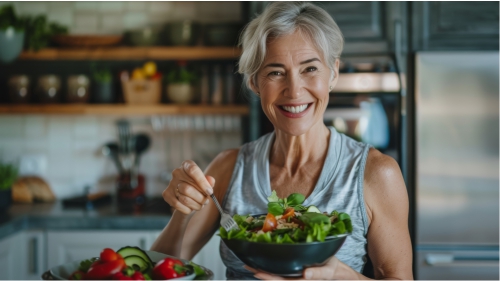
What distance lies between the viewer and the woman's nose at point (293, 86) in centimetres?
135

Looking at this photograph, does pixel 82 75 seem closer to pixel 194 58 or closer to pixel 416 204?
pixel 194 58

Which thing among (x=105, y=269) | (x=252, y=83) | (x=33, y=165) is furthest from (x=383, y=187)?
(x=33, y=165)

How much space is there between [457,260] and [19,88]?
265 centimetres

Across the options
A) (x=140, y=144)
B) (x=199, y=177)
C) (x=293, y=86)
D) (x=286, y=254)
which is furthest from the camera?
(x=140, y=144)

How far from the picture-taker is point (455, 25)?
2754mm

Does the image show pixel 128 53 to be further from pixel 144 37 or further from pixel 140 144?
pixel 140 144

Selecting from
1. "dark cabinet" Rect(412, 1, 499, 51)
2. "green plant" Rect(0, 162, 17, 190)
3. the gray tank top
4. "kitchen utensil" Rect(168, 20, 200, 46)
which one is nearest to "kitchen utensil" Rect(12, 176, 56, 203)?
"green plant" Rect(0, 162, 17, 190)

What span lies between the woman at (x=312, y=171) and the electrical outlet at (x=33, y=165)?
2257mm

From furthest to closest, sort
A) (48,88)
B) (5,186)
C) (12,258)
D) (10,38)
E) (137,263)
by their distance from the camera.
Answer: (48,88) → (10,38) → (5,186) → (12,258) → (137,263)

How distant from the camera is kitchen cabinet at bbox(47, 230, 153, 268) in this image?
9.03 feet

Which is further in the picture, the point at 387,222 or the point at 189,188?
the point at 387,222

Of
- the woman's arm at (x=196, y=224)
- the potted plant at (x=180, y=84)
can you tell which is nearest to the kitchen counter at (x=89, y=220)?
the potted plant at (x=180, y=84)

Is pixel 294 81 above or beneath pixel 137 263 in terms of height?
above

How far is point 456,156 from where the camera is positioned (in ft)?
8.89
